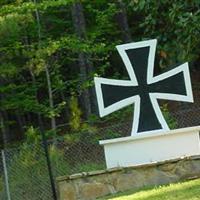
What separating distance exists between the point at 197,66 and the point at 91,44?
8.67m

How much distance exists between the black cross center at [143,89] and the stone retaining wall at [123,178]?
0.70 m

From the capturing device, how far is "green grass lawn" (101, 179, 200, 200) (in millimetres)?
7324

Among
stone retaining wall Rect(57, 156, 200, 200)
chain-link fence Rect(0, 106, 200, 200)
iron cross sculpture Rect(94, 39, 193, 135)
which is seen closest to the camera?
stone retaining wall Rect(57, 156, 200, 200)

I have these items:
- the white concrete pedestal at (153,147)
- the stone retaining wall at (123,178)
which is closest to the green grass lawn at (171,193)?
the stone retaining wall at (123,178)

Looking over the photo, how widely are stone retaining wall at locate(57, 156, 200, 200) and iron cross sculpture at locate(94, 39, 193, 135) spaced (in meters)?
0.64

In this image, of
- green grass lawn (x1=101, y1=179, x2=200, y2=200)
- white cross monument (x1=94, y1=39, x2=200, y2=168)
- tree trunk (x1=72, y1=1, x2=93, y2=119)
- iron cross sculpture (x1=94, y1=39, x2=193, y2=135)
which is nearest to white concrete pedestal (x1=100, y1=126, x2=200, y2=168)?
white cross monument (x1=94, y1=39, x2=200, y2=168)

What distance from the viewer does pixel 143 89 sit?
9.93m

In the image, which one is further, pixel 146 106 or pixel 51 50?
pixel 51 50

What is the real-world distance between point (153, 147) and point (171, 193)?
2077mm

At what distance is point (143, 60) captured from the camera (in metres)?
10.0

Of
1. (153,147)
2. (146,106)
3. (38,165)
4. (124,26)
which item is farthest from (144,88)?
(124,26)

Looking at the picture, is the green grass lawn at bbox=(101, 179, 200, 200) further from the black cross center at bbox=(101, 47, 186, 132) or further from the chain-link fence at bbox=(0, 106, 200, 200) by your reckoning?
the chain-link fence at bbox=(0, 106, 200, 200)

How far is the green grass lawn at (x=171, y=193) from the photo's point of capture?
7.32 meters

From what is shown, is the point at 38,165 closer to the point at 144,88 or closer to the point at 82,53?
the point at 144,88
